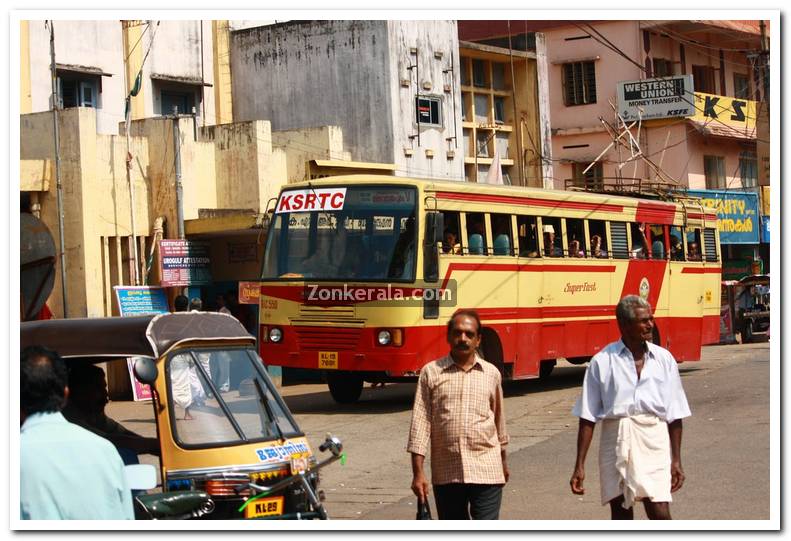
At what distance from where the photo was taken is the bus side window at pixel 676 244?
891 inches

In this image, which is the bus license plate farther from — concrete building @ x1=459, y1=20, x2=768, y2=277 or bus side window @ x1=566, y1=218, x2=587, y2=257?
concrete building @ x1=459, y1=20, x2=768, y2=277

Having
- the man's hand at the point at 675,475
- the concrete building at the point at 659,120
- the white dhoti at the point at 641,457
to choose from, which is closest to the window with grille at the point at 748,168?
the concrete building at the point at 659,120

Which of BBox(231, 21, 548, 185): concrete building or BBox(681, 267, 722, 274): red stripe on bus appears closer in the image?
BBox(681, 267, 722, 274): red stripe on bus

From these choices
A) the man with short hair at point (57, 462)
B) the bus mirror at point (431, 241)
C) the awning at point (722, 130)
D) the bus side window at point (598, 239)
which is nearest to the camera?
the man with short hair at point (57, 462)

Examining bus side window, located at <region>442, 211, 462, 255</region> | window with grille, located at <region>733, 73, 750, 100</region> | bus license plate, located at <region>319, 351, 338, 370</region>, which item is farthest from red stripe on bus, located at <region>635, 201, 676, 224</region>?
window with grille, located at <region>733, 73, 750, 100</region>

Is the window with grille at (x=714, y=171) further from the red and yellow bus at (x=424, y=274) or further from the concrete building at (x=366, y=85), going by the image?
the red and yellow bus at (x=424, y=274)

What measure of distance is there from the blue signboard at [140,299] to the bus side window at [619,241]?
726 centimetres

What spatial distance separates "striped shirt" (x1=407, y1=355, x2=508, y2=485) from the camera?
22.9 feet

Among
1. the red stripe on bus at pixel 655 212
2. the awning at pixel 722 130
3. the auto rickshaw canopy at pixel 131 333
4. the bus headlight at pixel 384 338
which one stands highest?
the awning at pixel 722 130

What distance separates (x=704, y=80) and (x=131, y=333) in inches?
1442

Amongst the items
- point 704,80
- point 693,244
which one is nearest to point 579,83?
point 704,80

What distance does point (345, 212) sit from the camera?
55.3 ft

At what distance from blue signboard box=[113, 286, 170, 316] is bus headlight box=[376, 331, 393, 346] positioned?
16.6 ft

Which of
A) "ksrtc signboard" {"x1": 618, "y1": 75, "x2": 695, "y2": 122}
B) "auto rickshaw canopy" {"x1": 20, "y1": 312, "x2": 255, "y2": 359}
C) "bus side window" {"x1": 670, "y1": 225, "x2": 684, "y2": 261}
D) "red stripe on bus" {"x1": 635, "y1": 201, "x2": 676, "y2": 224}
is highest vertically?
"ksrtc signboard" {"x1": 618, "y1": 75, "x2": 695, "y2": 122}
